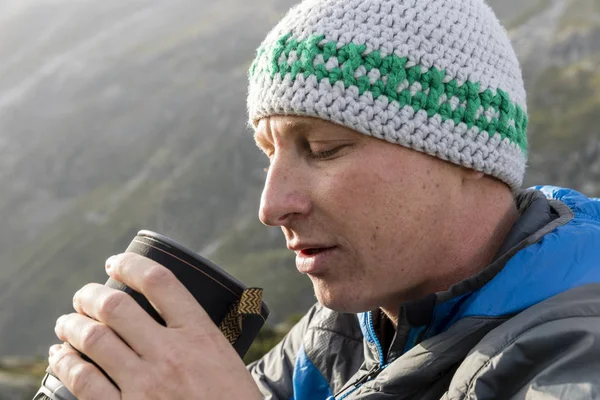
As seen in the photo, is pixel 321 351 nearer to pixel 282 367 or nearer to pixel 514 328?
pixel 282 367

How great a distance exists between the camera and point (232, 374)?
2180mm

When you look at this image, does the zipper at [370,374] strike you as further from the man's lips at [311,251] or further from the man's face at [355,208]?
the man's lips at [311,251]

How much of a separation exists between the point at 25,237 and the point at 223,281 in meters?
95.2

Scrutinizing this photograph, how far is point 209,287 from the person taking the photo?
236 cm

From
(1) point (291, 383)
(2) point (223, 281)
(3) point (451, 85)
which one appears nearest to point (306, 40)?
(3) point (451, 85)

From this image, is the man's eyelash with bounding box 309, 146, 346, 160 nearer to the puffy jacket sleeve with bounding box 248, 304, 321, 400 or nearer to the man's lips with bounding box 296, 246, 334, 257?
the man's lips with bounding box 296, 246, 334, 257

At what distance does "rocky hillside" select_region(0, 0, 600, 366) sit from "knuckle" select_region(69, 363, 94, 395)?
166 feet

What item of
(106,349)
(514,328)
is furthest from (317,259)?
(106,349)

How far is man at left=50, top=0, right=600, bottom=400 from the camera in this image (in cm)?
218

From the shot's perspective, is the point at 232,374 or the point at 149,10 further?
the point at 149,10

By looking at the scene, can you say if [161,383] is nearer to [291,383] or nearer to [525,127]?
[291,383]

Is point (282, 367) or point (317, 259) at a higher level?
point (317, 259)

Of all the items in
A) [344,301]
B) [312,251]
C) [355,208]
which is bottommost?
[344,301]

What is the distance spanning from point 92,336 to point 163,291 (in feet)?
0.91
